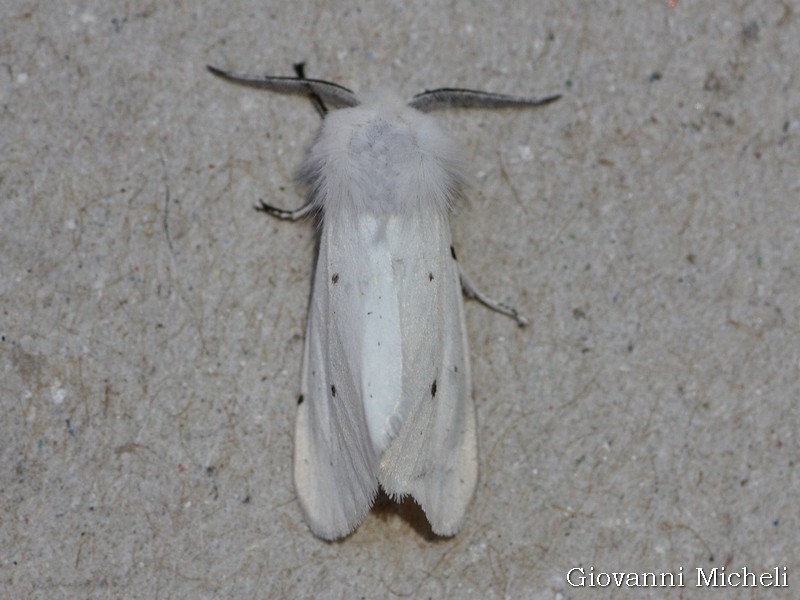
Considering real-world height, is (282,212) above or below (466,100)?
below

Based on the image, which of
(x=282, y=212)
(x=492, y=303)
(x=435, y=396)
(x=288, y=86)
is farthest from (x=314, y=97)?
(x=435, y=396)

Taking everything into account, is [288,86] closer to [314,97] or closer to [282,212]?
[314,97]

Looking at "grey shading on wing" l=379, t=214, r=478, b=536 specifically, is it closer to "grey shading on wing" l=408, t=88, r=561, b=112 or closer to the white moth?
the white moth

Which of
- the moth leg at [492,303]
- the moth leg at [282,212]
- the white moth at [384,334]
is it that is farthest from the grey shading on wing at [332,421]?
the moth leg at [492,303]

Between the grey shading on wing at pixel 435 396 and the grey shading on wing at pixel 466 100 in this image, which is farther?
the grey shading on wing at pixel 466 100

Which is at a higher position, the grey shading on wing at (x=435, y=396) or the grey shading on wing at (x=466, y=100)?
the grey shading on wing at (x=466, y=100)

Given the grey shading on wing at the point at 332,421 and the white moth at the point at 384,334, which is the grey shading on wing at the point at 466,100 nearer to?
the white moth at the point at 384,334
